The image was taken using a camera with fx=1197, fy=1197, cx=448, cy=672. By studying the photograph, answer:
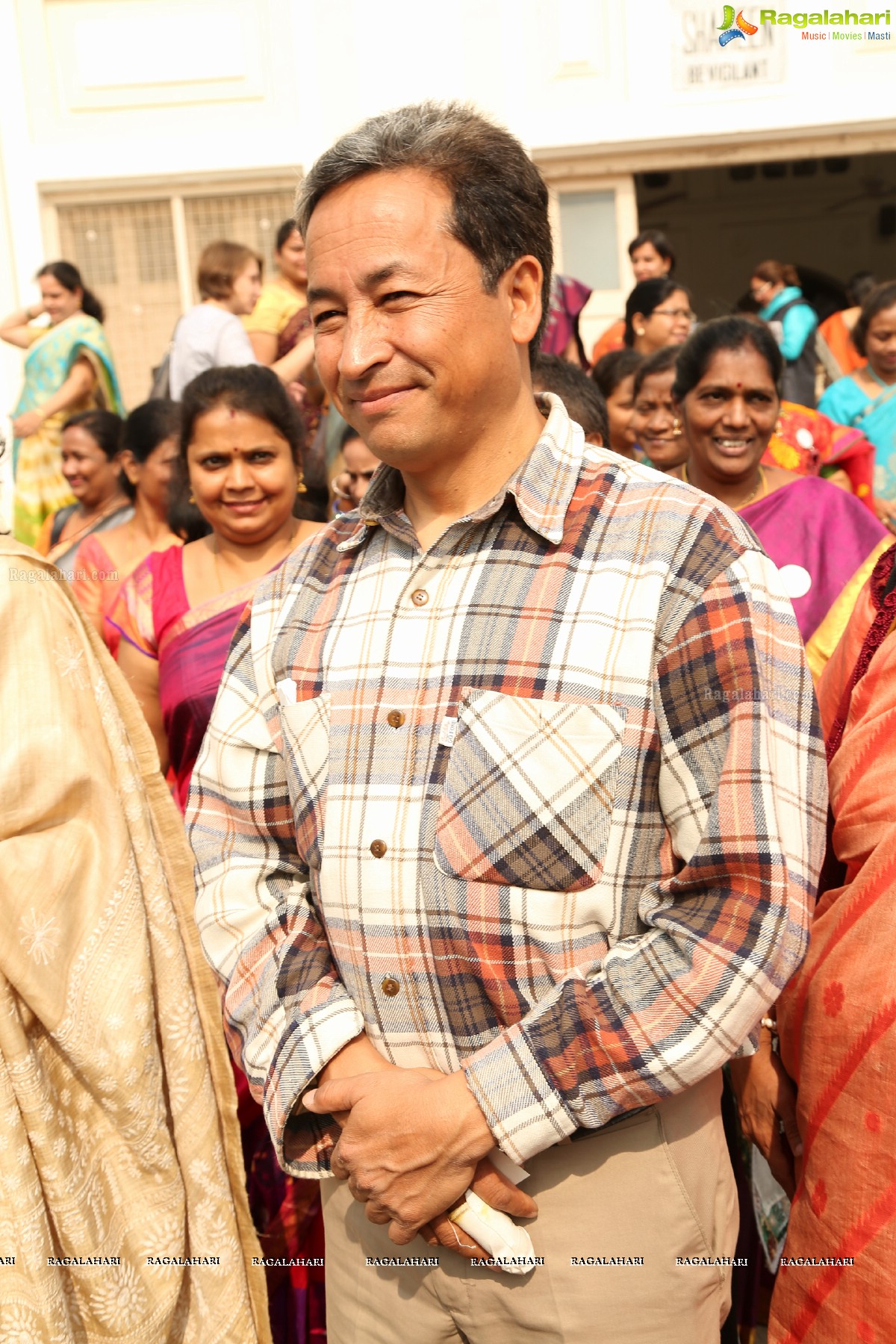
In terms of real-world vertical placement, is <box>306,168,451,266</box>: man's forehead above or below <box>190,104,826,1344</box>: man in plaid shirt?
above

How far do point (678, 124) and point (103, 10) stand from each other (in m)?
3.91

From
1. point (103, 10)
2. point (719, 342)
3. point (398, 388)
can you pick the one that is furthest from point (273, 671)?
point (103, 10)

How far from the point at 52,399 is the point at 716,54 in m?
4.84

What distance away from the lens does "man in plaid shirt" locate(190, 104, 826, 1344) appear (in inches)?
50.7

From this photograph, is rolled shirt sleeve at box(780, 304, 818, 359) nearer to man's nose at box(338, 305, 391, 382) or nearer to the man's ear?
the man's ear

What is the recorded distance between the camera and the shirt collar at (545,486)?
1.41 m

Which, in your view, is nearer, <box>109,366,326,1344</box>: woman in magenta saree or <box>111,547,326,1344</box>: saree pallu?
<box>111,547,326,1344</box>: saree pallu

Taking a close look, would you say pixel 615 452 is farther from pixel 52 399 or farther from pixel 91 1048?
pixel 52 399

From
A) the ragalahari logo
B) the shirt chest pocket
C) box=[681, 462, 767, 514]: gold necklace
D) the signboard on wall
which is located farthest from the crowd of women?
the signboard on wall

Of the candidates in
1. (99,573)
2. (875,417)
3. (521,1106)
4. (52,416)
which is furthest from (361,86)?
(521,1106)

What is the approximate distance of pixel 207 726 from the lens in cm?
252

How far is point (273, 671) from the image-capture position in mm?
1560

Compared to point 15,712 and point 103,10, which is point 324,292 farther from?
point 103,10

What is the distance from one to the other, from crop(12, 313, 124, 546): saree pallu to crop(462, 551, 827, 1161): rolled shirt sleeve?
561 cm
